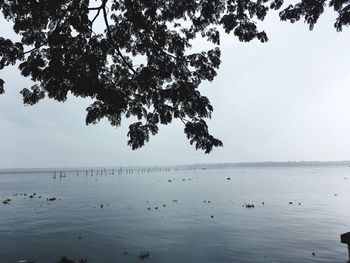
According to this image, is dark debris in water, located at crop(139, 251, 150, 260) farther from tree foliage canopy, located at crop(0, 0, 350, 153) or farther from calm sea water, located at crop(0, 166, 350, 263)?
tree foliage canopy, located at crop(0, 0, 350, 153)

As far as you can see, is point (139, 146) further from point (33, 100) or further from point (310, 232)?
point (310, 232)

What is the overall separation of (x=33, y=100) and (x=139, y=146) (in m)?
3.96

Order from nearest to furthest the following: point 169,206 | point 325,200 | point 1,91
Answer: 1. point 1,91
2. point 169,206
3. point 325,200

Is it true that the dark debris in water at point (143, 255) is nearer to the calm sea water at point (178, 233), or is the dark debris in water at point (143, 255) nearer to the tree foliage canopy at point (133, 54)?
the calm sea water at point (178, 233)

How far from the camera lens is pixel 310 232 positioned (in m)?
36.0

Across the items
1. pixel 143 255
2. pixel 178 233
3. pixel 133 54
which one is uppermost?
pixel 133 54

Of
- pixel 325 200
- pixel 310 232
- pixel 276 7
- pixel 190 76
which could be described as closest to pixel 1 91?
pixel 190 76

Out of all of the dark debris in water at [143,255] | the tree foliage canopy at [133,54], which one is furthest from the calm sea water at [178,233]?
the tree foliage canopy at [133,54]

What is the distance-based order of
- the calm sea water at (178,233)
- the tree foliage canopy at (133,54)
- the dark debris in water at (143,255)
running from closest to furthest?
1. the tree foliage canopy at (133,54)
2. the dark debris in water at (143,255)
3. the calm sea water at (178,233)

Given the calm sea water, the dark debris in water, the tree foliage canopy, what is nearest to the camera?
the tree foliage canopy

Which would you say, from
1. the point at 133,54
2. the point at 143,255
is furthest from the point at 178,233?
the point at 133,54

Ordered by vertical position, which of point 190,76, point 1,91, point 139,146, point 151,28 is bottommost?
point 139,146

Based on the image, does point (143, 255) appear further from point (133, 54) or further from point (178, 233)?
point (133, 54)

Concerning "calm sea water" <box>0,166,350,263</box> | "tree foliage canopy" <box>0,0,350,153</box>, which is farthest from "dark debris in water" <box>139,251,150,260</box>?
"tree foliage canopy" <box>0,0,350,153</box>
